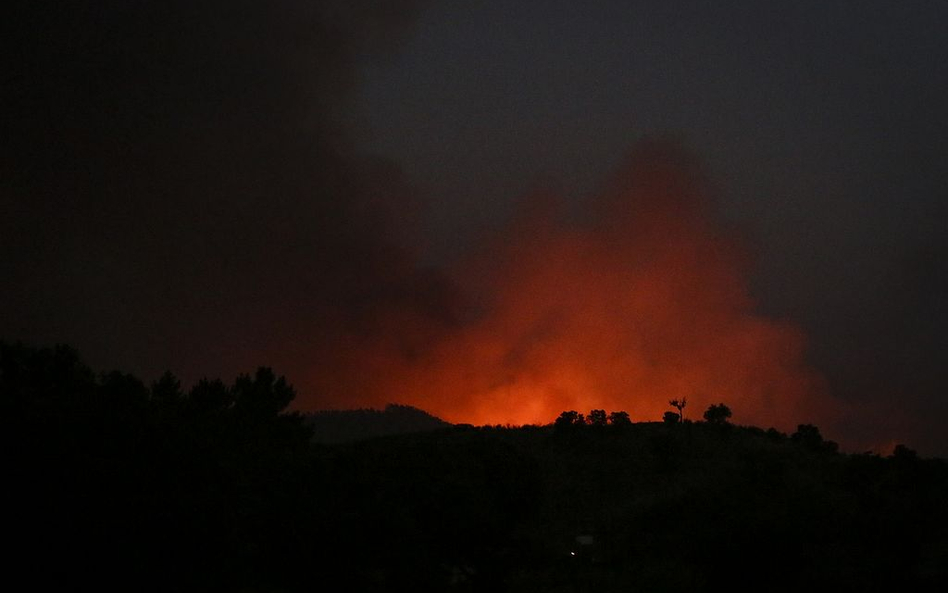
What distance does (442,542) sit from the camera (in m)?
38.8

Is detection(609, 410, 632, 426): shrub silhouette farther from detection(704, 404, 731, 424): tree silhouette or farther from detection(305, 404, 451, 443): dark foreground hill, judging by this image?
detection(305, 404, 451, 443): dark foreground hill

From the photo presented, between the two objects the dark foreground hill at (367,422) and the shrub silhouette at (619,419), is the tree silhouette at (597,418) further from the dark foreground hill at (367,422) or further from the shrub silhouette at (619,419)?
the dark foreground hill at (367,422)

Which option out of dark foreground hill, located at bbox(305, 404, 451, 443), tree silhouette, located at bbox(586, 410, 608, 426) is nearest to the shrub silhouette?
tree silhouette, located at bbox(586, 410, 608, 426)

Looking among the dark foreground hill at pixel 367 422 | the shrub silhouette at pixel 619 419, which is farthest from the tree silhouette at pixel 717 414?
the dark foreground hill at pixel 367 422

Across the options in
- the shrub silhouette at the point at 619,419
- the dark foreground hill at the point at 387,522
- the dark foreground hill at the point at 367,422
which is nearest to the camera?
the dark foreground hill at the point at 387,522

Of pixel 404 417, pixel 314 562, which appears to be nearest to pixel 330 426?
pixel 404 417

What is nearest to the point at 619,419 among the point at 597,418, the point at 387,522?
the point at 597,418

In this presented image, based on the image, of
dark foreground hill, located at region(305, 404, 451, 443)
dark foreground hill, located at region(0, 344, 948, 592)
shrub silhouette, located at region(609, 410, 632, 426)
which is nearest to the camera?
dark foreground hill, located at region(0, 344, 948, 592)

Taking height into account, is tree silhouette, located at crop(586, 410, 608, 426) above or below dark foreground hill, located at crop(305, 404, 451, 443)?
below

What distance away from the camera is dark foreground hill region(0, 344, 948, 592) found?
98.0 ft

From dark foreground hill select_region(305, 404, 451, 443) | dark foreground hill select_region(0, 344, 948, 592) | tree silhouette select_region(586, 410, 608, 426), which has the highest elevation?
dark foreground hill select_region(305, 404, 451, 443)

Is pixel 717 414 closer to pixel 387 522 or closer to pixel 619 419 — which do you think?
pixel 619 419

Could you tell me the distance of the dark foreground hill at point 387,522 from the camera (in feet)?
98.0

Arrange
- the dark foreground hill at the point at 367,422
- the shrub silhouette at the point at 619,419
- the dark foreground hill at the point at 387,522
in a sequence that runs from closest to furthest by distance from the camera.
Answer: the dark foreground hill at the point at 387,522 < the shrub silhouette at the point at 619,419 < the dark foreground hill at the point at 367,422
